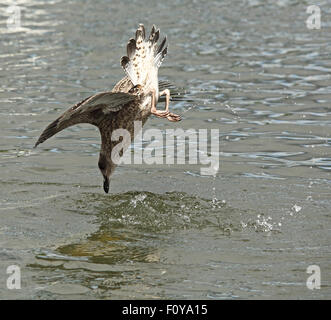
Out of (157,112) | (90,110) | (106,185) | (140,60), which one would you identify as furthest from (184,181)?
(90,110)

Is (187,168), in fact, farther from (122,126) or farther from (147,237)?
Result: (147,237)

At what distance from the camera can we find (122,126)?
8.25 m

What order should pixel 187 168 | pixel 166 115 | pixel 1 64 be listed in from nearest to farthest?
pixel 166 115, pixel 187 168, pixel 1 64

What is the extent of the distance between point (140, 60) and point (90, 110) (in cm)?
100

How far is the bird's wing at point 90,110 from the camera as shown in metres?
7.08

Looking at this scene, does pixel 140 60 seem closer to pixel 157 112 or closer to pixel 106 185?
pixel 157 112

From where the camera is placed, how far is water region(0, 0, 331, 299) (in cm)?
659

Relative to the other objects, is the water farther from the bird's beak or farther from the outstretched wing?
the outstretched wing

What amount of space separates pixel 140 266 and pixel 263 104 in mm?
5237

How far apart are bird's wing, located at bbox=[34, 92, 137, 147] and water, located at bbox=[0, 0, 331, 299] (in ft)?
3.27

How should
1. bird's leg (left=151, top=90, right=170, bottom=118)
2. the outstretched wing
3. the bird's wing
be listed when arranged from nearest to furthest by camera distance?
the bird's wing < bird's leg (left=151, top=90, right=170, bottom=118) < the outstretched wing

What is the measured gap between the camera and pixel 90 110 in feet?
24.9

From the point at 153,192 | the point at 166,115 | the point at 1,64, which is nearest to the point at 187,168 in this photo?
the point at 153,192

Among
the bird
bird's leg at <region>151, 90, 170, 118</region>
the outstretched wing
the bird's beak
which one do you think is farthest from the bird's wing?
the bird's beak
